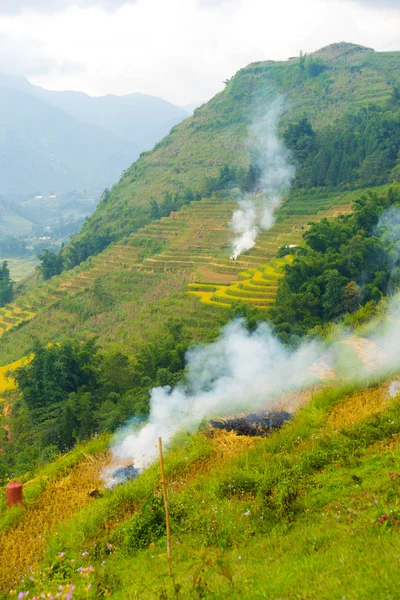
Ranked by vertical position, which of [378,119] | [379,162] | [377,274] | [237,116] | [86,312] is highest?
[237,116]

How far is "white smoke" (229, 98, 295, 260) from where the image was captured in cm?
2718

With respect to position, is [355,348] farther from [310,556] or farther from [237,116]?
[237,116]

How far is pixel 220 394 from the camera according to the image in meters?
8.13

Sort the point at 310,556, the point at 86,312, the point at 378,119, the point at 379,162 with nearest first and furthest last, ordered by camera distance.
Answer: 1. the point at 310,556
2. the point at 86,312
3. the point at 379,162
4. the point at 378,119

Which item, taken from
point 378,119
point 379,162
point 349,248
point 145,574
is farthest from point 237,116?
point 145,574

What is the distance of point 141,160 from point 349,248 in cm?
4066

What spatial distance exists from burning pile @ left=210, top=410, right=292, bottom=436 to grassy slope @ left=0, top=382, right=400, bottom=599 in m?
0.30

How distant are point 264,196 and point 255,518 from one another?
93.7ft

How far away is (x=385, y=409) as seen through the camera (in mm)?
5988

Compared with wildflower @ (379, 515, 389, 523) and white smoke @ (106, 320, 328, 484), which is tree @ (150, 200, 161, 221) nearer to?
white smoke @ (106, 320, 328, 484)

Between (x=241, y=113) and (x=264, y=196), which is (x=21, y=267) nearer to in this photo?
(x=241, y=113)

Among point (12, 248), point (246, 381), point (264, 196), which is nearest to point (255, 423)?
point (246, 381)

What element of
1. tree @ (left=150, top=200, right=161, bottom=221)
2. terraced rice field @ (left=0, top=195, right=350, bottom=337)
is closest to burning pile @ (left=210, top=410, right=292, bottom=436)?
terraced rice field @ (left=0, top=195, right=350, bottom=337)

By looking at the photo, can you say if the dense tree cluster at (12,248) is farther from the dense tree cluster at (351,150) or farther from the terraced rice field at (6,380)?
the terraced rice field at (6,380)
